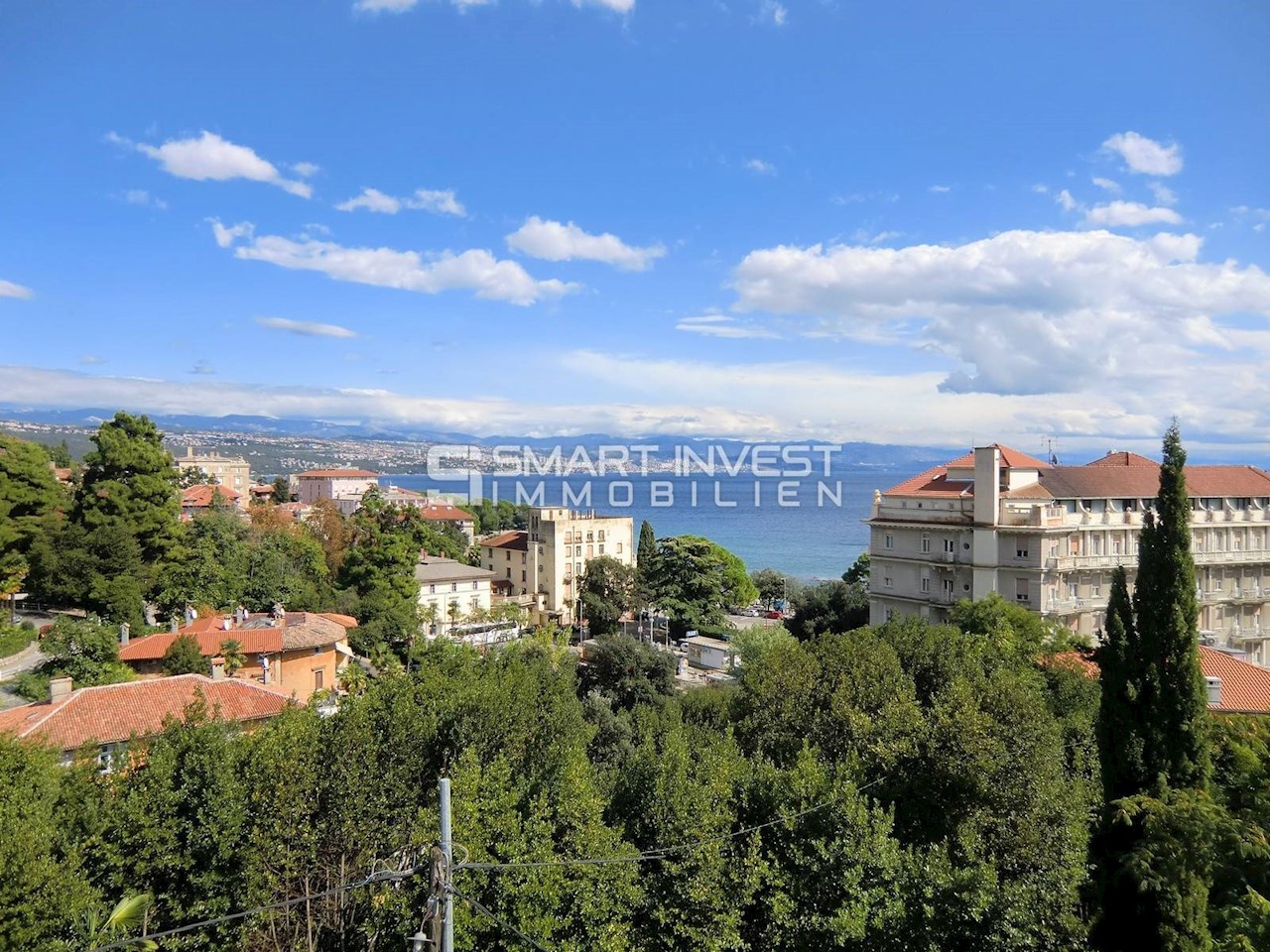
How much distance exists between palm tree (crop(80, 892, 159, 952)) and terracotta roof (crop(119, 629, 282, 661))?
15.0 metres

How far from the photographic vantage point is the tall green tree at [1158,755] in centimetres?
856

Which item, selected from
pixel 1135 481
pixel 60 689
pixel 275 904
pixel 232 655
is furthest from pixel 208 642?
pixel 1135 481

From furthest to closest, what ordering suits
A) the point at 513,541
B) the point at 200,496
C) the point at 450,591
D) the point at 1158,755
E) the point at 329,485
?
the point at 329,485
the point at 200,496
the point at 513,541
the point at 450,591
the point at 1158,755

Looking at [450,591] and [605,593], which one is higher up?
[450,591]

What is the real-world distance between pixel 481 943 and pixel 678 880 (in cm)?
227

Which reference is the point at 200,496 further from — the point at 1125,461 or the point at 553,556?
the point at 1125,461

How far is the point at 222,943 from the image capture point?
8.88 meters

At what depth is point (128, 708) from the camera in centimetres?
1605

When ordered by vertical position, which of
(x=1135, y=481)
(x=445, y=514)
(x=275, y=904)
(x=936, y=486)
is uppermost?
(x=1135, y=481)

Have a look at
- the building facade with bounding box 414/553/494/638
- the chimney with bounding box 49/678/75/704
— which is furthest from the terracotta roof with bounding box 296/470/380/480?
the chimney with bounding box 49/678/75/704

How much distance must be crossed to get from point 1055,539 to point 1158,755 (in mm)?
18995

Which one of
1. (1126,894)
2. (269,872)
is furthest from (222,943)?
(1126,894)

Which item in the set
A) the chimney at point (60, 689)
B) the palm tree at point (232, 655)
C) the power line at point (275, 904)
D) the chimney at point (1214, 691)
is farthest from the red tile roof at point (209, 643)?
the chimney at point (1214, 691)

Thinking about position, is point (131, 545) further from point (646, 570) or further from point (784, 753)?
point (646, 570)
